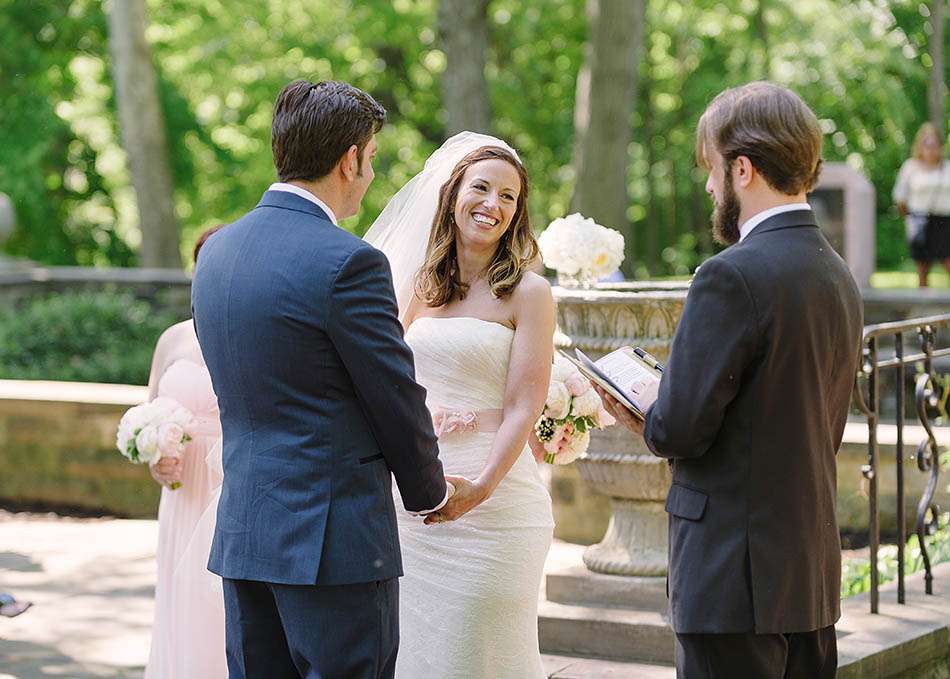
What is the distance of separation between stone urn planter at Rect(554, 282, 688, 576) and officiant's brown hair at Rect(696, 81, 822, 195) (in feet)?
9.16

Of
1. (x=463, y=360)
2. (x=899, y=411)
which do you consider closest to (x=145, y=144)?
(x=899, y=411)

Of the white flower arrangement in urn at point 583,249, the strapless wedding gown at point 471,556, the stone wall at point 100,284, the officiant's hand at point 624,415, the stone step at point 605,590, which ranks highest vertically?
the white flower arrangement in urn at point 583,249

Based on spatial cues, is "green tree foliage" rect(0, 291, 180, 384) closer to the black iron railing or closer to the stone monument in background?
the black iron railing

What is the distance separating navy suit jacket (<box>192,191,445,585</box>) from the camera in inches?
126

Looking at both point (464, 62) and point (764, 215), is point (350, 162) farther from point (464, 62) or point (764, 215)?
point (464, 62)

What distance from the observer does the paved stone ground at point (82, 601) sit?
19.8 ft

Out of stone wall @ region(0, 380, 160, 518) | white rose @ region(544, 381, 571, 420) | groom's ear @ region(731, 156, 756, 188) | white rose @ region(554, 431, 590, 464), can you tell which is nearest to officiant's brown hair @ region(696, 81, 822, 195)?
groom's ear @ region(731, 156, 756, 188)

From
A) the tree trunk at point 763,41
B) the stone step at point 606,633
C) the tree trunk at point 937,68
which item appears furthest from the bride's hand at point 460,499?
the tree trunk at point 763,41

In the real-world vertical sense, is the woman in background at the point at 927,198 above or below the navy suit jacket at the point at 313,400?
above

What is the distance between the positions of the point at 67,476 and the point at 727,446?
281 inches

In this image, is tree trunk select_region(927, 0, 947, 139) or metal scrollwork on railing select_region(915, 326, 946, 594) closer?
metal scrollwork on railing select_region(915, 326, 946, 594)

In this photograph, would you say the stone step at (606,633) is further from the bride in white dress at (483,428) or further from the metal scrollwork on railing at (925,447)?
the bride in white dress at (483,428)

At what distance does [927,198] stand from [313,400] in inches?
531

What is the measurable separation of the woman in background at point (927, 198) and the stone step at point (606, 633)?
10.6 m
